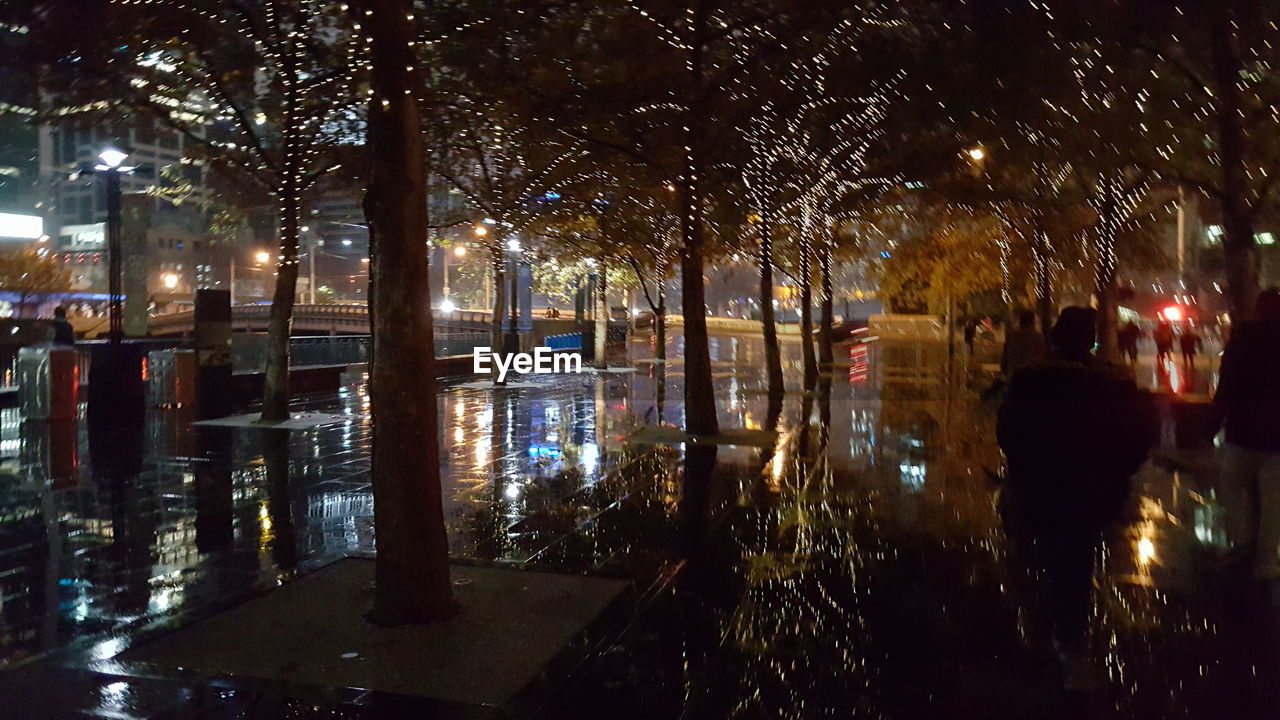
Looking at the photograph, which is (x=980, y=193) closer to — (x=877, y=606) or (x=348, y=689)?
(x=877, y=606)

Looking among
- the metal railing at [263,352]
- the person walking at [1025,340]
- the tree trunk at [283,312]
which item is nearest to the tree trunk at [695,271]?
the person walking at [1025,340]

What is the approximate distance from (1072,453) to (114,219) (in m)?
16.0

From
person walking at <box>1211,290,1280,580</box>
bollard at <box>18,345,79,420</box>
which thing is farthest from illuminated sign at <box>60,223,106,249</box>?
person walking at <box>1211,290,1280,580</box>

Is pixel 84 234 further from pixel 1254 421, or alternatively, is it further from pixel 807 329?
pixel 1254 421

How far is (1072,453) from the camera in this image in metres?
4.57

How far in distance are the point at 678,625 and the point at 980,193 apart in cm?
1853

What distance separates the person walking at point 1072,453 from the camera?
4535mm

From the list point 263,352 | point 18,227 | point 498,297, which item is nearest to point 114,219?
point 263,352

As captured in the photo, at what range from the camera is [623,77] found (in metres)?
13.7

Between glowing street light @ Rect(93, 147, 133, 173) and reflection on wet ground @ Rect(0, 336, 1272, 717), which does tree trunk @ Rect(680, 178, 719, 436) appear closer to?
reflection on wet ground @ Rect(0, 336, 1272, 717)

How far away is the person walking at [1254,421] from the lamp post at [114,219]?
51.7 ft

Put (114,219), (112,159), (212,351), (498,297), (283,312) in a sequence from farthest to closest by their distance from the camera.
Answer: (498,297) < (212,351) < (114,219) < (112,159) < (283,312)

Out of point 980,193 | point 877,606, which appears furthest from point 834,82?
point 877,606

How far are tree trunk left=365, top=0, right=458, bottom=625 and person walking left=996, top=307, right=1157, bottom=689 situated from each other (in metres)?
3.16
